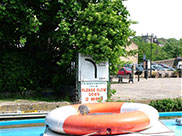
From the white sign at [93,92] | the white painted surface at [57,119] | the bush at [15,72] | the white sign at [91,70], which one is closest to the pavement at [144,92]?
the white sign at [93,92]

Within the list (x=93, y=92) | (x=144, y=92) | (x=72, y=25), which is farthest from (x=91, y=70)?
(x=144, y=92)

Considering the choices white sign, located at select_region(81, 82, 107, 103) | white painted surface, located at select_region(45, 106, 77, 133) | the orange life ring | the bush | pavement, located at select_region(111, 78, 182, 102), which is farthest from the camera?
pavement, located at select_region(111, 78, 182, 102)

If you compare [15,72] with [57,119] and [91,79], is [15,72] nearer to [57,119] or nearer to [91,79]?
[91,79]

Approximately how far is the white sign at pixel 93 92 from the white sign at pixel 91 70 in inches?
7.5

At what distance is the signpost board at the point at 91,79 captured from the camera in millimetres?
10422

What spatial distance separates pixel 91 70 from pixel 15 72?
348 cm

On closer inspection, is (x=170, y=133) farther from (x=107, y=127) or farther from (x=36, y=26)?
(x=36, y=26)

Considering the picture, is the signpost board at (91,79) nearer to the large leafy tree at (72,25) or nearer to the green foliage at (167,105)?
the large leafy tree at (72,25)

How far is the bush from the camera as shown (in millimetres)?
11719

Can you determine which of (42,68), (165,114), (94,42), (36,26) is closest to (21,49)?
(42,68)

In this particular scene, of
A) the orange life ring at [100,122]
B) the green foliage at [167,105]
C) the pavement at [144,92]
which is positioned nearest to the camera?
the orange life ring at [100,122]

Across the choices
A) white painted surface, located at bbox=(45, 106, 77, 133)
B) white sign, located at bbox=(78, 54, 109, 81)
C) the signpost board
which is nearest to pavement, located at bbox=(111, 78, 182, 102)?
the signpost board

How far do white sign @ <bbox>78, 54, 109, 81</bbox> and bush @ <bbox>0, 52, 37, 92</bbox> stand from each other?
2758mm

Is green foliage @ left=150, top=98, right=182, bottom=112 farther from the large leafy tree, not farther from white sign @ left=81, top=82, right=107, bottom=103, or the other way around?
the large leafy tree
